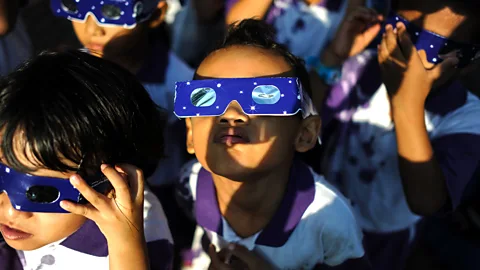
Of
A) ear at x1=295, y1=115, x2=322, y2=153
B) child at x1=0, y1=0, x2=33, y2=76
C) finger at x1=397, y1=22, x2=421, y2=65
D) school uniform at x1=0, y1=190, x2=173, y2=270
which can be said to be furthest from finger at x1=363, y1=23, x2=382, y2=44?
child at x1=0, y1=0, x2=33, y2=76

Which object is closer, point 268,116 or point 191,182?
point 268,116

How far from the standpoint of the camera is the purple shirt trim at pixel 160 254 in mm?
1909

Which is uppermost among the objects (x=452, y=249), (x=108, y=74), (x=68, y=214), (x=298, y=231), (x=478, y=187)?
(x=108, y=74)

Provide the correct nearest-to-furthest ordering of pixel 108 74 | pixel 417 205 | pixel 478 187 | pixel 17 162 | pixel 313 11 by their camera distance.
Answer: pixel 17 162 → pixel 108 74 → pixel 417 205 → pixel 478 187 → pixel 313 11

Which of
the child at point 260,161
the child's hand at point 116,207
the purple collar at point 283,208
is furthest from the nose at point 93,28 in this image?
the child's hand at point 116,207

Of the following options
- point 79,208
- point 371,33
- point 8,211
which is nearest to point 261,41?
point 371,33

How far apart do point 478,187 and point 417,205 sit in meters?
0.39

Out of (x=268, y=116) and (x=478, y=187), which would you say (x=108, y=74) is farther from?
(x=478, y=187)

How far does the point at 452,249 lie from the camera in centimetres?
315

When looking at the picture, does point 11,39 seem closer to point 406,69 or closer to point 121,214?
point 121,214

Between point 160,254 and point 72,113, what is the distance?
0.56 meters

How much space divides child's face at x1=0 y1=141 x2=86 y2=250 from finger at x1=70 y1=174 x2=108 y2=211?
20 cm

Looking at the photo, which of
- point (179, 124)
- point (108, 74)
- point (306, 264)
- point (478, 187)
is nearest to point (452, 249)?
point (478, 187)

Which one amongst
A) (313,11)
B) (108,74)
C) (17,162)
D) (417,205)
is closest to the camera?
(17,162)
